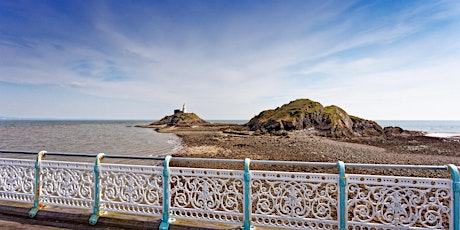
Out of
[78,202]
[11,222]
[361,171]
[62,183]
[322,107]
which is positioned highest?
[322,107]

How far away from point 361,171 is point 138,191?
11.7 m

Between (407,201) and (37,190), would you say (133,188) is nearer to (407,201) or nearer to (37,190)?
(37,190)

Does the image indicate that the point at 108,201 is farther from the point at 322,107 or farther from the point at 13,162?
the point at 322,107

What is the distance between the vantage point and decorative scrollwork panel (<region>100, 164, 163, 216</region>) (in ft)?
13.2

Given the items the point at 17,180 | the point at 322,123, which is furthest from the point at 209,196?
the point at 322,123

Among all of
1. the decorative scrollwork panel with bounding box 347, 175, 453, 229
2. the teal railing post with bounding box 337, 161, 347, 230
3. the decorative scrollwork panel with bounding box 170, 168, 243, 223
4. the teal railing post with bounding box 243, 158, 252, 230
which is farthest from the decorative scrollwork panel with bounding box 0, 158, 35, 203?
the decorative scrollwork panel with bounding box 347, 175, 453, 229

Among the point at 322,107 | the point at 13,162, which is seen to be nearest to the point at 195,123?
the point at 322,107

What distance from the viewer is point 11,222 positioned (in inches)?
168

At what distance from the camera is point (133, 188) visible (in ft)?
13.5

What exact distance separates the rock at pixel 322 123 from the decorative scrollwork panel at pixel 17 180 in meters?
39.5

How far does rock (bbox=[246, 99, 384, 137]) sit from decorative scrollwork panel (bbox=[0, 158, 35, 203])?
1557 inches

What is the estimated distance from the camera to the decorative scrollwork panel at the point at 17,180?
4551mm

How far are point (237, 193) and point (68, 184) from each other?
10.1ft

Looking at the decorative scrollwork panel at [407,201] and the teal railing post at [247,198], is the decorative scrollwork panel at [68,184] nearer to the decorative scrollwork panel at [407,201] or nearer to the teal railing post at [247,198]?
the teal railing post at [247,198]
